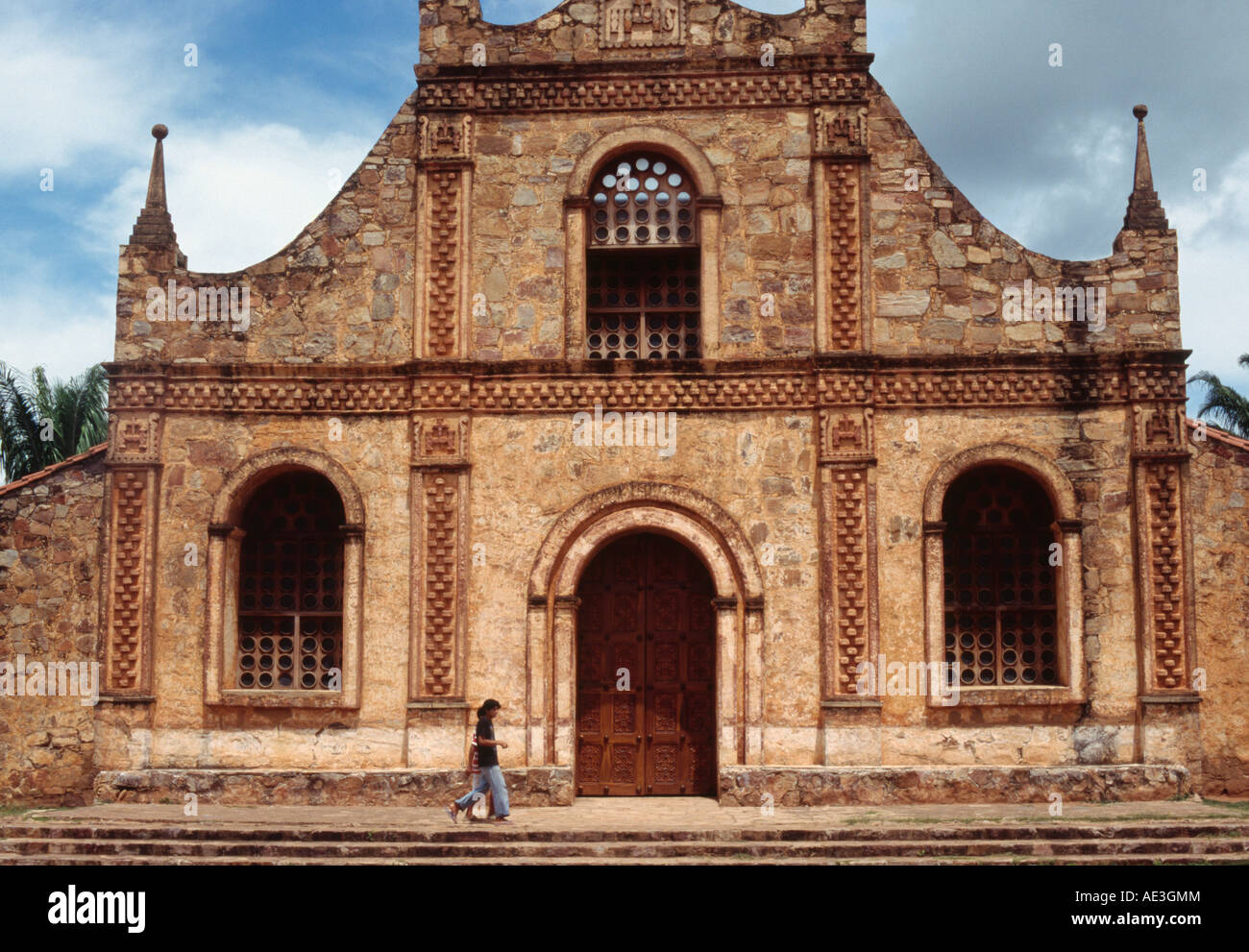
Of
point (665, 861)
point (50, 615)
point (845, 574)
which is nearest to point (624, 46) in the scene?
point (845, 574)

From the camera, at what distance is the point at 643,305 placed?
1611cm

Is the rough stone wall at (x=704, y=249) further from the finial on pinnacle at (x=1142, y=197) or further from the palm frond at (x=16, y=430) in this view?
the palm frond at (x=16, y=430)

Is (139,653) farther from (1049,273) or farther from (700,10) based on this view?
(1049,273)

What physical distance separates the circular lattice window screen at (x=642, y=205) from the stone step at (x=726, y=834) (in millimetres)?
7325

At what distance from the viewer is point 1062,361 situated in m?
15.4

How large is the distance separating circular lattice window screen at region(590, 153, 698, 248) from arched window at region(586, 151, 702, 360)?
1 cm

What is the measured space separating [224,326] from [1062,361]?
10.4 meters

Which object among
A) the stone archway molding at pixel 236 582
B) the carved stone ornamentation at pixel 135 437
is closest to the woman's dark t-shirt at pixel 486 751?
the stone archway molding at pixel 236 582

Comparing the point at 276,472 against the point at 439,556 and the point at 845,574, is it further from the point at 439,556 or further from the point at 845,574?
the point at 845,574

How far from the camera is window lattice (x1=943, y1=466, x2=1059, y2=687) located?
50.5ft

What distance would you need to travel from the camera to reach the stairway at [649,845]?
1242cm

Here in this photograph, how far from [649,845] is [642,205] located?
801cm

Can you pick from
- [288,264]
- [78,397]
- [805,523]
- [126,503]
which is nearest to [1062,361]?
[805,523]

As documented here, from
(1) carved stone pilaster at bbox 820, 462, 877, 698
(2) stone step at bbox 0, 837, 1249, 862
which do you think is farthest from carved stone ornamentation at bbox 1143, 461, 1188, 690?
(1) carved stone pilaster at bbox 820, 462, 877, 698
